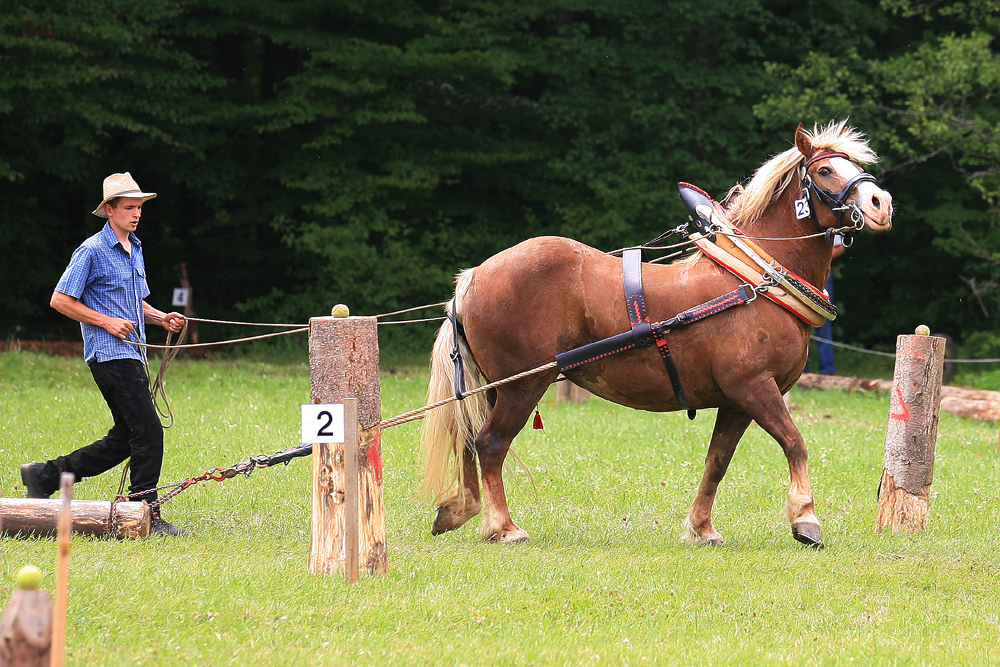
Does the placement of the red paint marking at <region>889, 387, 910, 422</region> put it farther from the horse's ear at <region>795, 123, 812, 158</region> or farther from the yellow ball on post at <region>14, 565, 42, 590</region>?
the yellow ball on post at <region>14, 565, 42, 590</region>

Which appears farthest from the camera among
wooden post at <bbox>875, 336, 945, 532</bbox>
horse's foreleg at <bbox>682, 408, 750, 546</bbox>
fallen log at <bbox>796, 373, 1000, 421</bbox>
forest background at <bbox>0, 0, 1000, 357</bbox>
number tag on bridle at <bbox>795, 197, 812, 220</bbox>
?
forest background at <bbox>0, 0, 1000, 357</bbox>

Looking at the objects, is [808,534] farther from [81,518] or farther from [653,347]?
[81,518]

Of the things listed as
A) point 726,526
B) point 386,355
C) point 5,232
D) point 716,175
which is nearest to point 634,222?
point 716,175

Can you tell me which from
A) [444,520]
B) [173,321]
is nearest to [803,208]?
[444,520]

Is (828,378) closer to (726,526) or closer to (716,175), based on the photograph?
(716,175)

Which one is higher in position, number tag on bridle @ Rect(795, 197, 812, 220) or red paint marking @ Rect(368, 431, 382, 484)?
number tag on bridle @ Rect(795, 197, 812, 220)

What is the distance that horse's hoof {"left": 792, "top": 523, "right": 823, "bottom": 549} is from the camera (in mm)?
6012

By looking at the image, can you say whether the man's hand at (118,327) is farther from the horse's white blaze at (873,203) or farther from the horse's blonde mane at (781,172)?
the horse's white blaze at (873,203)

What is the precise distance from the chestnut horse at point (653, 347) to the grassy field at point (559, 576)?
16.4 inches

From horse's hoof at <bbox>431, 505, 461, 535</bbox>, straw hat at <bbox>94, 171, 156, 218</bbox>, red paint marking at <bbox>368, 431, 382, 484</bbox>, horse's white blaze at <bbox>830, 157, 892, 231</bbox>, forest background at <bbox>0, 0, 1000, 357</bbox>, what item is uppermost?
forest background at <bbox>0, 0, 1000, 357</bbox>

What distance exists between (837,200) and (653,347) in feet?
4.50

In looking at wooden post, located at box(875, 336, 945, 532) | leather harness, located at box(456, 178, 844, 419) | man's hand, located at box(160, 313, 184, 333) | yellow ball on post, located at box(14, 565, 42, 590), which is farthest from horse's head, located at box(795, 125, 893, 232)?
yellow ball on post, located at box(14, 565, 42, 590)

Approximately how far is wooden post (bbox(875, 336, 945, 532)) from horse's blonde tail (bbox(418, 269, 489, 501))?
9.22ft

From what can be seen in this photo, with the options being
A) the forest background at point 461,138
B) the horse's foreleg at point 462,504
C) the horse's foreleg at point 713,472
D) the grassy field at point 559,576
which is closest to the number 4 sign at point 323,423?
the grassy field at point 559,576
